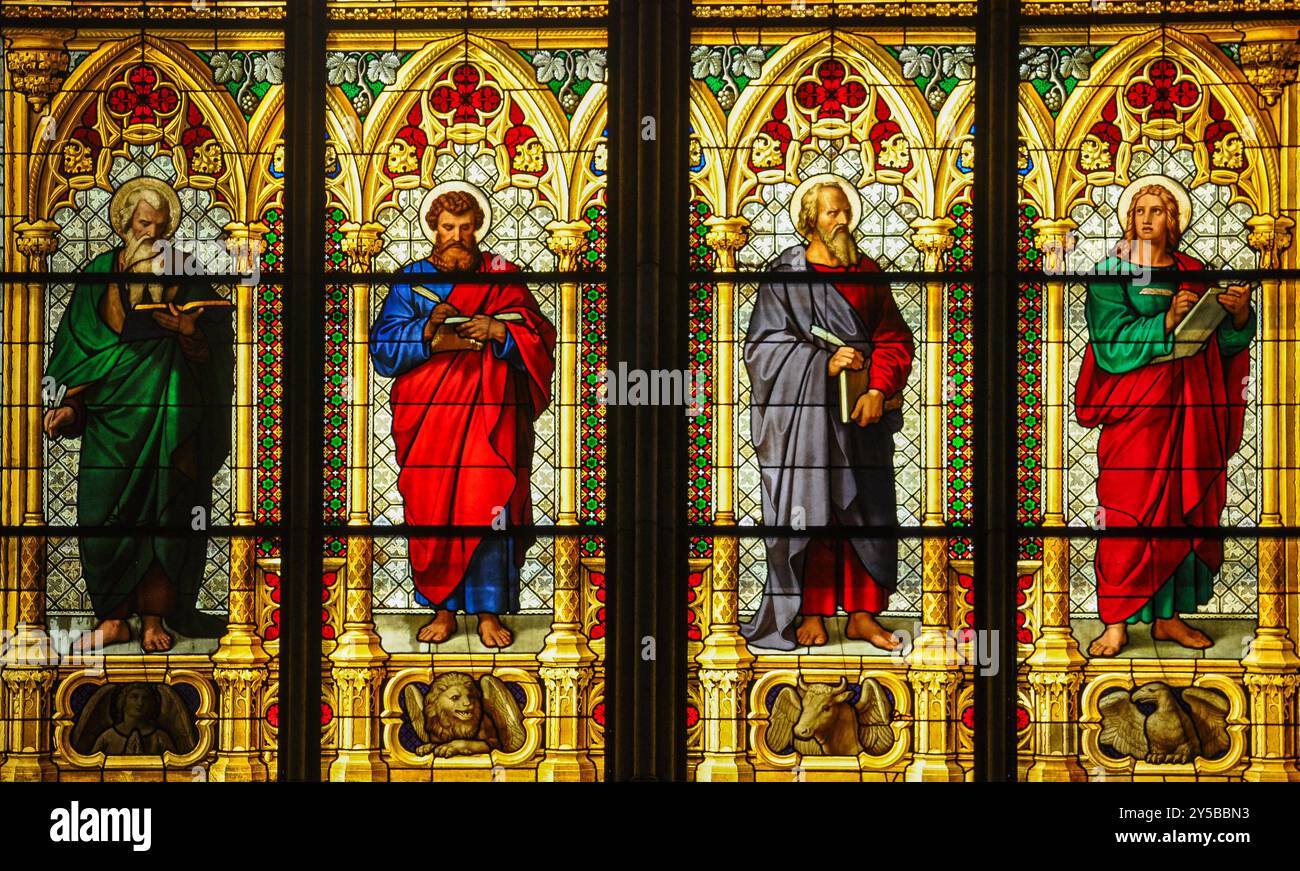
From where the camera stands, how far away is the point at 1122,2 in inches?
259

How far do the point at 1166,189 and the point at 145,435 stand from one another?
12.7 ft

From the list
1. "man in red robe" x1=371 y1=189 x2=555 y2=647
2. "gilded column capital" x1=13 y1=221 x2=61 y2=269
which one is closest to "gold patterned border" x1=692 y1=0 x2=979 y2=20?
"man in red robe" x1=371 y1=189 x2=555 y2=647

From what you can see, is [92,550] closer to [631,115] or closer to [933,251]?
[631,115]

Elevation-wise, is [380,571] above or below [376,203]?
below

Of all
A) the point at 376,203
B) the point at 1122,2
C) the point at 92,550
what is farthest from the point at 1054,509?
the point at 92,550

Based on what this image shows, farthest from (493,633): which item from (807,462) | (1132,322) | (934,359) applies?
(1132,322)

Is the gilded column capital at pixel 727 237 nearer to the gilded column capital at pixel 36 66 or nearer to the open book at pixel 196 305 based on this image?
the open book at pixel 196 305

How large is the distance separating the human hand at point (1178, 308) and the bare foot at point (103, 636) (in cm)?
397

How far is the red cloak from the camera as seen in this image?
6488 millimetres

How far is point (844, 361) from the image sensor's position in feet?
21.3

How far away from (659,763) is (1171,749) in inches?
72.0

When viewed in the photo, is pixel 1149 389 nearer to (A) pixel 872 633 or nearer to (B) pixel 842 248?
(B) pixel 842 248

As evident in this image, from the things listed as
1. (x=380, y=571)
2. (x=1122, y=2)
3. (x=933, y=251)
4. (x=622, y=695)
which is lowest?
(x=622, y=695)

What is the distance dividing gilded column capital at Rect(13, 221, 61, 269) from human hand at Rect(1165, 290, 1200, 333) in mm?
4144
